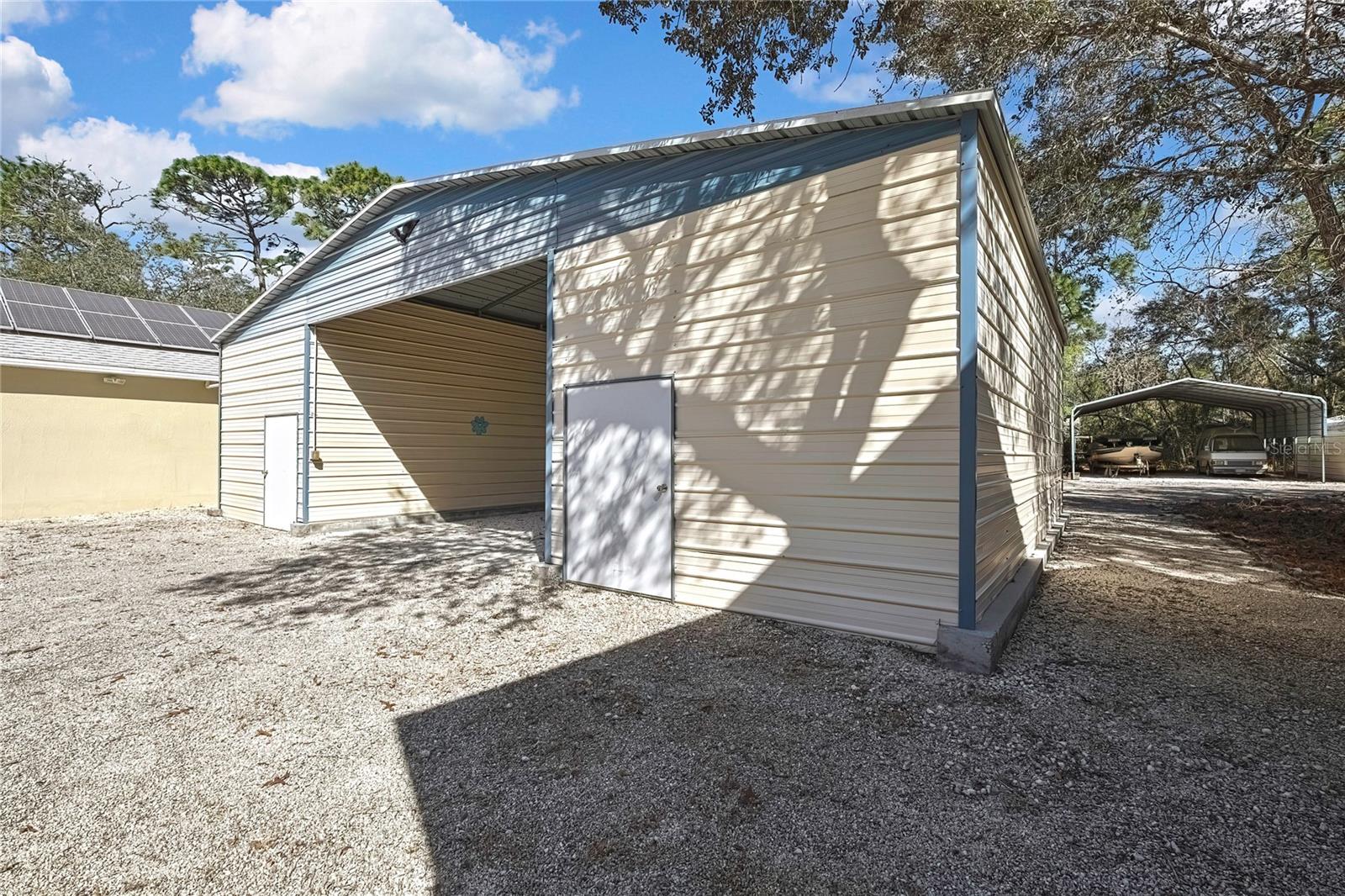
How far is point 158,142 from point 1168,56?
1143 inches

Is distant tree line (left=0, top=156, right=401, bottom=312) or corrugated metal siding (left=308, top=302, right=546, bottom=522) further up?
distant tree line (left=0, top=156, right=401, bottom=312)

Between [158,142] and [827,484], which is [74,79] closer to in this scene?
[158,142]

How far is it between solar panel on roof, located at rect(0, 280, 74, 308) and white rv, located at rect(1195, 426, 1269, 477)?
3216cm

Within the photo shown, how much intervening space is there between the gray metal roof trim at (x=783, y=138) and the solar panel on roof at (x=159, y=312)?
8.69m

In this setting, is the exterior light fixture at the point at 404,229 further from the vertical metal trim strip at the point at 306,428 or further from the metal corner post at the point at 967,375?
the metal corner post at the point at 967,375

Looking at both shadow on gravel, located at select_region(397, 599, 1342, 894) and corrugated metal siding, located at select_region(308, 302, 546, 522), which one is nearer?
shadow on gravel, located at select_region(397, 599, 1342, 894)

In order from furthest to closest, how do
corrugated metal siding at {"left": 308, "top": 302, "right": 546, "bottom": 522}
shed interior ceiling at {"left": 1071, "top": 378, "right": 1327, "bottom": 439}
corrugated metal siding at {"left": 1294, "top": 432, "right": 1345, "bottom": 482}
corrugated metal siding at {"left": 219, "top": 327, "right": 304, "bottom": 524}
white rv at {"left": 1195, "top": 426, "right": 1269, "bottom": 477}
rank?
1. white rv at {"left": 1195, "top": 426, "right": 1269, "bottom": 477}
2. corrugated metal siding at {"left": 1294, "top": 432, "right": 1345, "bottom": 482}
3. shed interior ceiling at {"left": 1071, "top": 378, "right": 1327, "bottom": 439}
4. corrugated metal siding at {"left": 219, "top": 327, "right": 304, "bottom": 524}
5. corrugated metal siding at {"left": 308, "top": 302, "right": 546, "bottom": 522}

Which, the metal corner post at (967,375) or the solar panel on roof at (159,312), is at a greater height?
the solar panel on roof at (159,312)

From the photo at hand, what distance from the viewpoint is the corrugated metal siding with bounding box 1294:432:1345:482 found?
56.2ft

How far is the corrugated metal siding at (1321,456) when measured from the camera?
56.2ft

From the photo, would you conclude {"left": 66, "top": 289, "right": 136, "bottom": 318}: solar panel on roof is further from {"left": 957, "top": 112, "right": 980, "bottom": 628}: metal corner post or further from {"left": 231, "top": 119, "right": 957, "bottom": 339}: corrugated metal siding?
{"left": 957, "top": 112, "right": 980, "bottom": 628}: metal corner post

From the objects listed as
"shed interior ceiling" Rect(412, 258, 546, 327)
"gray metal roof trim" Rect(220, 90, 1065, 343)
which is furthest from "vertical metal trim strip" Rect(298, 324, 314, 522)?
"gray metal roof trim" Rect(220, 90, 1065, 343)

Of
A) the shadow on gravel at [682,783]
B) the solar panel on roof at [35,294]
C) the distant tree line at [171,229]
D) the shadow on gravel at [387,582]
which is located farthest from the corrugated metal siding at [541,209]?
the distant tree line at [171,229]

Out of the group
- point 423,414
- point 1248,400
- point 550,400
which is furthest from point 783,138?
point 1248,400
